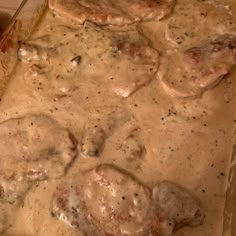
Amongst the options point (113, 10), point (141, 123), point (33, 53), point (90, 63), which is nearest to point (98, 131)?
point (141, 123)

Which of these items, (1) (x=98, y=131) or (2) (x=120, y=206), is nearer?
(2) (x=120, y=206)

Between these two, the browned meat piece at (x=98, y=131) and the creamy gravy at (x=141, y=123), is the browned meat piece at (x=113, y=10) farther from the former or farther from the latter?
the browned meat piece at (x=98, y=131)

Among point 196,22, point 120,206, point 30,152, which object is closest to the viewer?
point 120,206

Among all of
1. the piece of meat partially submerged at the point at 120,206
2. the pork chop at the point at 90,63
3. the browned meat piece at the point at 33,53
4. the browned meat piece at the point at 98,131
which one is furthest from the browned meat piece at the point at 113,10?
the piece of meat partially submerged at the point at 120,206

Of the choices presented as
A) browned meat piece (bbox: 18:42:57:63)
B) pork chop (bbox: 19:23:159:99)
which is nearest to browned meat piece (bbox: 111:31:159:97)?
pork chop (bbox: 19:23:159:99)

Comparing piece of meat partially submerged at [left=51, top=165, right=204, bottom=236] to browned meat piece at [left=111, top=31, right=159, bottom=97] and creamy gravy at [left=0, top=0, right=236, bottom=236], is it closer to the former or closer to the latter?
creamy gravy at [left=0, top=0, right=236, bottom=236]

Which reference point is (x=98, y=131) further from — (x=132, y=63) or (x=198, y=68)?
(x=198, y=68)
